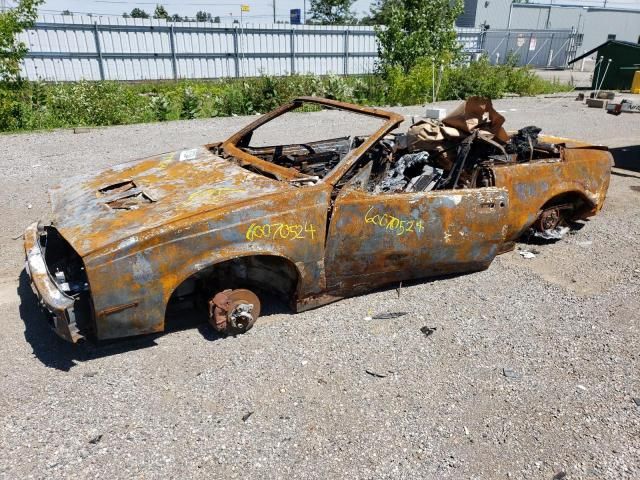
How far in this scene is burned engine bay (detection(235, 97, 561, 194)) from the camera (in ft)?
14.6

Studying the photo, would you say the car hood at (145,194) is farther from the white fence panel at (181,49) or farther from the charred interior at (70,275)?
the white fence panel at (181,49)

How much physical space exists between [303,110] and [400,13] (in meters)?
6.06

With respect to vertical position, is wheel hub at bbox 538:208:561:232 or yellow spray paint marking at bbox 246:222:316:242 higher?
yellow spray paint marking at bbox 246:222:316:242

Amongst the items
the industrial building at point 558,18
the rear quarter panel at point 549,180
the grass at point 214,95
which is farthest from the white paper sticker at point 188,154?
the industrial building at point 558,18

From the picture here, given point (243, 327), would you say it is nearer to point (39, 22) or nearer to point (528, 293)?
point (528, 293)

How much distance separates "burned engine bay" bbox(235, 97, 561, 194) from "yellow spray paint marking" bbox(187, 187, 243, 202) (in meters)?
1.07

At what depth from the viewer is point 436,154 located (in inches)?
191

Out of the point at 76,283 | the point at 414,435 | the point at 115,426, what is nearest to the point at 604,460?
the point at 414,435

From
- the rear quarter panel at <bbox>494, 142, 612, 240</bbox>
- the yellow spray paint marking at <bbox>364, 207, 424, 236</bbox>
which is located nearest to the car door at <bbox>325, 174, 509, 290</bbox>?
the yellow spray paint marking at <bbox>364, 207, 424, 236</bbox>

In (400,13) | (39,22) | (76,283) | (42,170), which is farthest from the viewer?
(39,22)

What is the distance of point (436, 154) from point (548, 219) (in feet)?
4.70

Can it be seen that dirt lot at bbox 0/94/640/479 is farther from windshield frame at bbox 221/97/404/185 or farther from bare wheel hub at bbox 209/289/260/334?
windshield frame at bbox 221/97/404/185

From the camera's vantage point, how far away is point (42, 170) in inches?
299

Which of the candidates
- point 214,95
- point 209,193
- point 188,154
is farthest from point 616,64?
point 209,193
